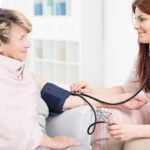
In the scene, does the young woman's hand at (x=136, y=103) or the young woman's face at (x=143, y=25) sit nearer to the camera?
the young woman's face at (x=143, y=25)

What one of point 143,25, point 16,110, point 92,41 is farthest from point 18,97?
point 92,41

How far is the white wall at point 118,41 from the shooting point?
2.96m

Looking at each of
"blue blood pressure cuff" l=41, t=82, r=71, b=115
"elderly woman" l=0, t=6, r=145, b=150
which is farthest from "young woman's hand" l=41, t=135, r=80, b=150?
"blue blood pressure cuff" l=41, t=82, r=71, b=115

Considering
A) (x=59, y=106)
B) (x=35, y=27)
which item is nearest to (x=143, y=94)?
(x=59, y=106)

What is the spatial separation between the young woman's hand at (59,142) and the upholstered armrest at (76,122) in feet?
0.24

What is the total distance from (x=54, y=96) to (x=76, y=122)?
0.15 metres

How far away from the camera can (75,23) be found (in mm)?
3221

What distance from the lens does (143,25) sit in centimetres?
141

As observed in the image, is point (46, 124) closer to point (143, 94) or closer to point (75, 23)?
point (143, 94)

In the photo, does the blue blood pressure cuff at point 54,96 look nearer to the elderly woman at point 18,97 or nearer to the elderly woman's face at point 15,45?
the elderly woman at point 18,97

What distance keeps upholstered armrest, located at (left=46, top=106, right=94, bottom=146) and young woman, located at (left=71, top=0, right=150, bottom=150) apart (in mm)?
118

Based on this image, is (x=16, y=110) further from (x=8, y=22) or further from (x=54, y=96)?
(x=8, y=22)

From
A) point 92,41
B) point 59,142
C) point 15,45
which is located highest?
point 15,45

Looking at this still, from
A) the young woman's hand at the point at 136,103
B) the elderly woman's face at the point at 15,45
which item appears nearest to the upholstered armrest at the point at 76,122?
the young woman's hand at the point at 136,103
